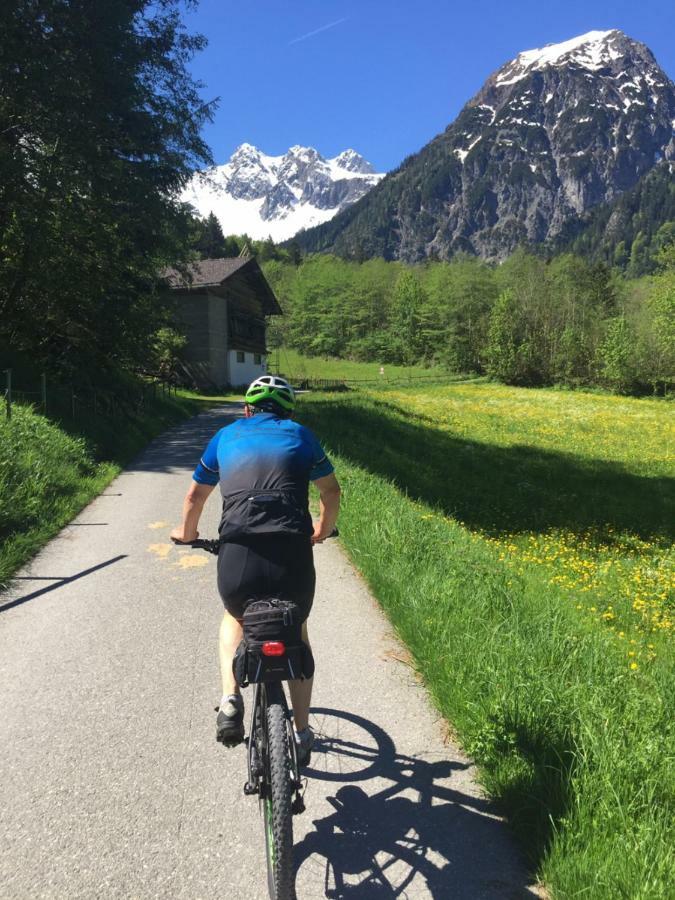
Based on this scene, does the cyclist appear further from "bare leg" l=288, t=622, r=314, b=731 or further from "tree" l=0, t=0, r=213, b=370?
"tree" l=0, t=0, r=213, b=370

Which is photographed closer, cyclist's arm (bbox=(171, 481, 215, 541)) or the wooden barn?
cyclist's arm (bbox=(171, 481, 215, 541))

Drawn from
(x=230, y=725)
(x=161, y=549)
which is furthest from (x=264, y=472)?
(x=161, y=549)

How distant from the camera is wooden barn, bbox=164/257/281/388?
41844 mm

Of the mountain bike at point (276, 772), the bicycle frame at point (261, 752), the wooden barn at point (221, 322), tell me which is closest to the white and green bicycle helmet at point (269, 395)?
the mountain bike at point (276, 772)

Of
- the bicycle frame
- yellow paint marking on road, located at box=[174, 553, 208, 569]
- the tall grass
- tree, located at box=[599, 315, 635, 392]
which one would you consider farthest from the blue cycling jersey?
tree, located at box=[599, 315, 635, 392]

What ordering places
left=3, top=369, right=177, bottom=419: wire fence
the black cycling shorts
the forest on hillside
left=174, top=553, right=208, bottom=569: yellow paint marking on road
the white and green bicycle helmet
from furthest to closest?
the forest on hillside
left=3, top=369, right=177, bottom=419: wire fence
left=174, top=553, right=208, bottom=569: yellow paint marking on road
the white and green bicycle helmet
the black cycling shorts

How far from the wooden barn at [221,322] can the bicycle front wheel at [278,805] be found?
126 feet

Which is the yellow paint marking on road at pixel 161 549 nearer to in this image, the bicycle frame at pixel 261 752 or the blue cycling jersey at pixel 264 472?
the blue cycling jersey at pixel 264 472

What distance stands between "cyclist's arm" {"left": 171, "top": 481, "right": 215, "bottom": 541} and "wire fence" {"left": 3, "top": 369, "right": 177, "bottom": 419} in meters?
9.33

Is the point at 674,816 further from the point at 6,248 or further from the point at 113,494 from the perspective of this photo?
the point at 6,248

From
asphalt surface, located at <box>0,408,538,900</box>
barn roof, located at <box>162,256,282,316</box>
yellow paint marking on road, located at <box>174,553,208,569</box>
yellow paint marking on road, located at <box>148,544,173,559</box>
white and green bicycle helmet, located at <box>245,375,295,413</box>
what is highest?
barn roof, located at <box>162,256,282,316</box>

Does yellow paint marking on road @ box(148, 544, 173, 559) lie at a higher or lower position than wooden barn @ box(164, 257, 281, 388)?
lower

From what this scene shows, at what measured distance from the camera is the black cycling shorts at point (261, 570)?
8.67 ft

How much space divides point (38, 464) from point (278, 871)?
28.3 ft
